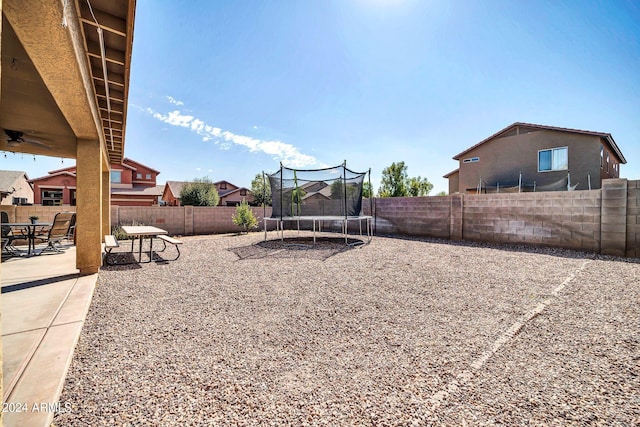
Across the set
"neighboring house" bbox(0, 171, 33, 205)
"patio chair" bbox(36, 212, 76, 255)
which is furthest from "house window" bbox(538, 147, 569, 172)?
"neighboring house" bbox(0, 171, 33, 205)

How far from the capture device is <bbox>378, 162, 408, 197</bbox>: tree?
64.1ft

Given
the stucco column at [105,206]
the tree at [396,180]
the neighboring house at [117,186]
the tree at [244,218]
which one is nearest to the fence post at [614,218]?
the tree at [244,218]

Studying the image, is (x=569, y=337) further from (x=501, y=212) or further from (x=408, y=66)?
(x=408, y=66)

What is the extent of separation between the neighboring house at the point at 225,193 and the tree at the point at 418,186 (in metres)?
17.4

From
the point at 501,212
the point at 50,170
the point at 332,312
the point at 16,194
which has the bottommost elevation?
the point at 332,312

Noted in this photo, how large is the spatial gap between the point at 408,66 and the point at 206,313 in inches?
316

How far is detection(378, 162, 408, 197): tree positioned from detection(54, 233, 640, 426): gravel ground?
1589 centimetres

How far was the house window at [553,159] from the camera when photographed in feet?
A: 36.4

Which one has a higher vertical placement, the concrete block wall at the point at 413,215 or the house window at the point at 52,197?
the house window at the point at 52,197

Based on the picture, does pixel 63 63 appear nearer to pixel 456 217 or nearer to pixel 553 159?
pixel 456 217

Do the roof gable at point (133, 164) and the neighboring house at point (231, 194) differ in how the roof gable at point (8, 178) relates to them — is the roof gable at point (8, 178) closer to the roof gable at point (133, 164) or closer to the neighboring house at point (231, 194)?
the roof gable at point (133, 164)

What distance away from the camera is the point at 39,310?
101 inches

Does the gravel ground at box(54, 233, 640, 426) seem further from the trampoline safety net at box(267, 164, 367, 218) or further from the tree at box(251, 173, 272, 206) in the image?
the tree at box(251, 173, 272, 206)

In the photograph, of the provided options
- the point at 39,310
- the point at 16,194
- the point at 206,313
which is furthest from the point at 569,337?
the point at 16,194
